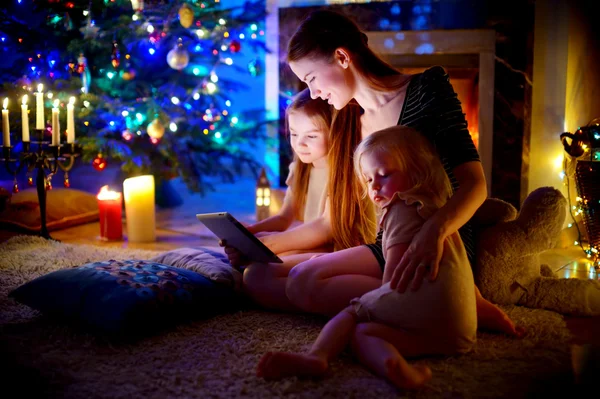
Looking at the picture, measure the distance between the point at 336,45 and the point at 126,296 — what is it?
2.78 ft

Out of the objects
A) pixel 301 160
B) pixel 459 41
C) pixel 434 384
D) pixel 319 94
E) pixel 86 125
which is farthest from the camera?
pixel 86 125

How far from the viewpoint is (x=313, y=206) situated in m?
2.06

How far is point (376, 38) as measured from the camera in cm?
343

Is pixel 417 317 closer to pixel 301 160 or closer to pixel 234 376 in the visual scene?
pixel 234 376

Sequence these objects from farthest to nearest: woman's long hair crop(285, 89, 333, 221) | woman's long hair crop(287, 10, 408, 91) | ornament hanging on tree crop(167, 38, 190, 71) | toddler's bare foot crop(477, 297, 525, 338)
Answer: ornament hanging on tree crop(167, 38, 190, 71) → woman's long hair crop(285, 89, 333, 221) → woman's long hair crop(287, 10, 408, 91) → toddler's bare foot crop(477, 297, 525, 338)

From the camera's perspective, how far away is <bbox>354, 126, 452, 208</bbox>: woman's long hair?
135 centimetres

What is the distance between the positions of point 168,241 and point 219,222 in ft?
4.86

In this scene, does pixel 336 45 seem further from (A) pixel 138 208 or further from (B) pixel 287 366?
(A) pixel 138 208

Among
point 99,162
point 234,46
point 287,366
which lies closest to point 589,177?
point 287,366

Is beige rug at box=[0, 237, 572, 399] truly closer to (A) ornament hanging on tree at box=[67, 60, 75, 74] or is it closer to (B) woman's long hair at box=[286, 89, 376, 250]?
(B) woman's long hair at box=[286, 89, 376, 250]

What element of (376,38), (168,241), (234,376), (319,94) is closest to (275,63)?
(376,38)

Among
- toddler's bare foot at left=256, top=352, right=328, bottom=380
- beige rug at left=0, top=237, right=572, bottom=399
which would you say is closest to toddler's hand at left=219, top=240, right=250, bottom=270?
beige rug at left=0, top=237, right=572, bottom=399

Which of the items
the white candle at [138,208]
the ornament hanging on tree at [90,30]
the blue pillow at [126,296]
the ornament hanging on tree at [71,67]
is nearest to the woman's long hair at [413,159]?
the blue pillow at [126,296]

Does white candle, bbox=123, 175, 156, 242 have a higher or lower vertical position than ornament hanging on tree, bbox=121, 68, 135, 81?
lower
